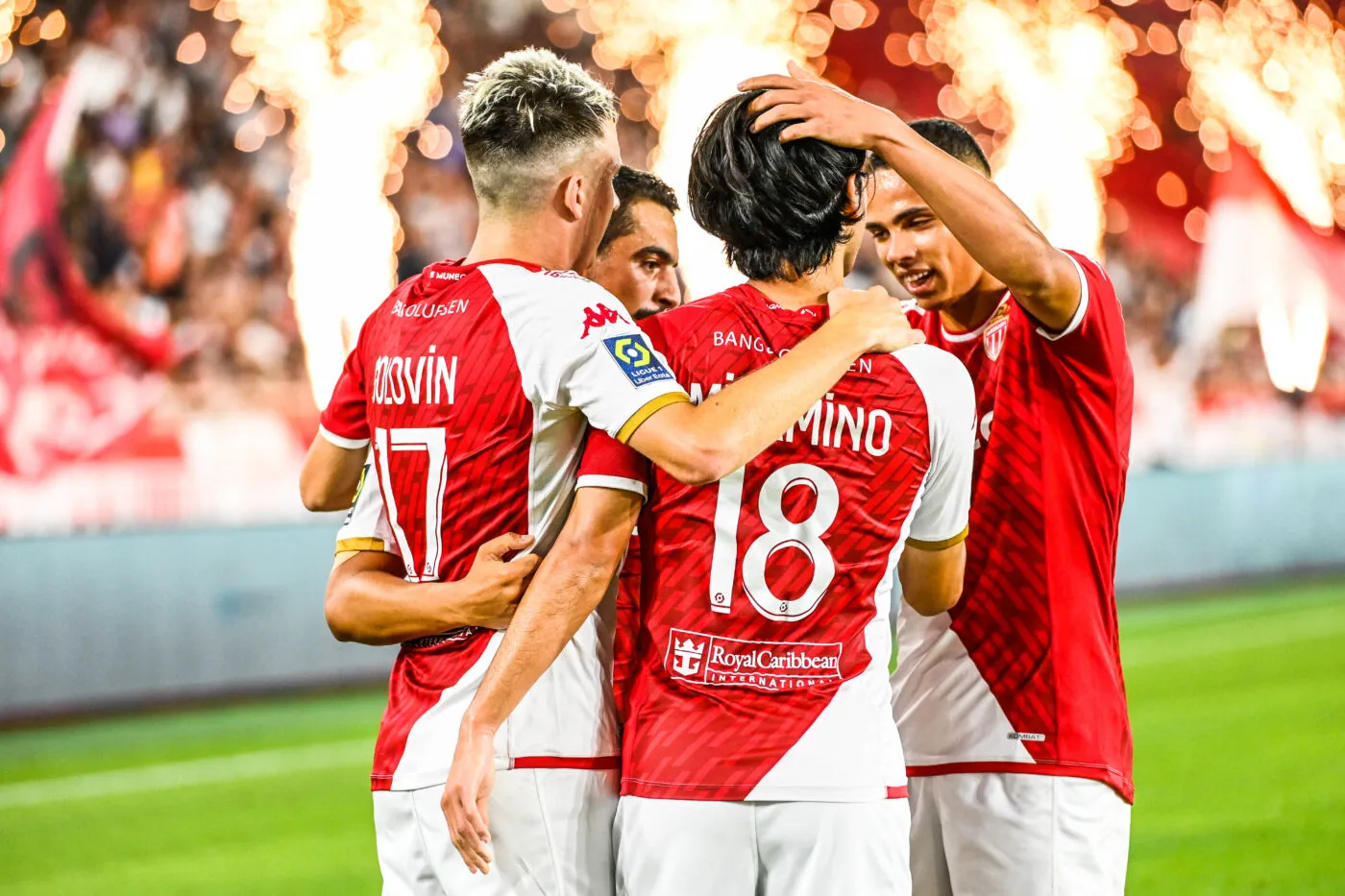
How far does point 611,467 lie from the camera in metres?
2.41

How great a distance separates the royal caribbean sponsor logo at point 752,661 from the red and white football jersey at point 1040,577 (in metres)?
0.78

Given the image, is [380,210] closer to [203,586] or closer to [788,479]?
[203,586]

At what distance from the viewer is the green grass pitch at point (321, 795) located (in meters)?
5.93

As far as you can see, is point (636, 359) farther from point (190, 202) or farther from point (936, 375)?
point (190, 202)

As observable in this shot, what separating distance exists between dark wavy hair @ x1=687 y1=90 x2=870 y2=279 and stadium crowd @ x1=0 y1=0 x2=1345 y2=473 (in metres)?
8.03

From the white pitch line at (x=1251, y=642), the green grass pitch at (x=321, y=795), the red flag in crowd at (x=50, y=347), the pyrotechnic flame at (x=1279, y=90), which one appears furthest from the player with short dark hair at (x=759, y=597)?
the pyrotechnic flame at (x=1279, y=90)

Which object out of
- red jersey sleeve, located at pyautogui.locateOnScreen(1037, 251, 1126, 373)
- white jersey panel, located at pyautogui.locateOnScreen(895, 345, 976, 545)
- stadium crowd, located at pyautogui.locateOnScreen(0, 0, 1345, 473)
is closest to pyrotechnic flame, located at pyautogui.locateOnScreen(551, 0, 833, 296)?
stadium crowd, located at pyautogui.locateOnScreen(0, 0, 1345, 473)

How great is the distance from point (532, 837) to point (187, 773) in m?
5.50

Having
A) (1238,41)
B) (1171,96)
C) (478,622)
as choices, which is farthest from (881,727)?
(1238,41)

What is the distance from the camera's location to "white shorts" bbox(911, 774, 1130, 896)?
296cm

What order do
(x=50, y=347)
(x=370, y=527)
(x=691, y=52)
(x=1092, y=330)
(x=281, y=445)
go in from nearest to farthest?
(x=370, y=527) → (x=1092, y=330) → (x=50, y=347) → (x=281, y=445) → (x=691, y=52)

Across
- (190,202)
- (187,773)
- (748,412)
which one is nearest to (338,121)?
(190,202)

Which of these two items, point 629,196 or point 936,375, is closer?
point 936,375

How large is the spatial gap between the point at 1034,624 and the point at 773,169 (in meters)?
1.19
